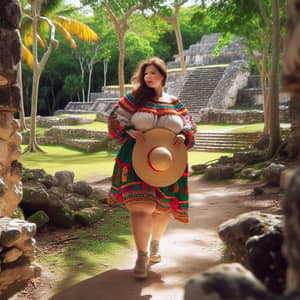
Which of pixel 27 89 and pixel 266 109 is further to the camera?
pixel 27 89

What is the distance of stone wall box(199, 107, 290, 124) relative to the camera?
59.1 feet

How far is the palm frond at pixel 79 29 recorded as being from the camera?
64.1ft

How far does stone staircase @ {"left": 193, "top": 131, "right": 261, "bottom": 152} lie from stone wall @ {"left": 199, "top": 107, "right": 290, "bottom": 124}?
335 centimetres

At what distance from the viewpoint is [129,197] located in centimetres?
322

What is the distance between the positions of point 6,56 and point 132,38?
99.7ft

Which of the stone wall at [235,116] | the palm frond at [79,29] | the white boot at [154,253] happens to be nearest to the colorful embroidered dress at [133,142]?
the white boot at [154,253]

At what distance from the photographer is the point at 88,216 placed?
5.11 meters

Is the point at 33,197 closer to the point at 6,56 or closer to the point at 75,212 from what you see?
the point at 75,212

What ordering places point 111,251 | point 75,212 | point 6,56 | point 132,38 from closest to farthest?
point 6,56, point 111,251, point 75,212, point 132,38

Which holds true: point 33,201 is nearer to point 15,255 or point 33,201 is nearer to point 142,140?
point 15,255

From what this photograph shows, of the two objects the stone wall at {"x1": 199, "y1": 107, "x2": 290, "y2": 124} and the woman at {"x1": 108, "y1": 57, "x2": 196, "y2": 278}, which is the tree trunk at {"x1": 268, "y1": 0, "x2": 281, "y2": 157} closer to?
the woman at {"x1": 108, "y1": 57, "x2": 196, "y2": 278}

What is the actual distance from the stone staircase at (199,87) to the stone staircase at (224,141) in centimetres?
625

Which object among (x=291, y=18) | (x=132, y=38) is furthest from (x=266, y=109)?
(x=132, y=38)

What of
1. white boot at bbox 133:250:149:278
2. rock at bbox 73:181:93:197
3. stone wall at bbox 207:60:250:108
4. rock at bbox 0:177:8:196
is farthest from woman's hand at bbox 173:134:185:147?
stone wall at bbox 207:60:250:108
